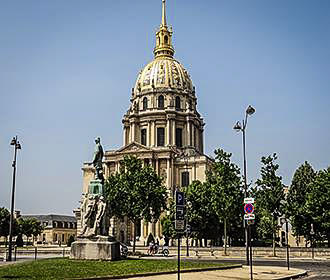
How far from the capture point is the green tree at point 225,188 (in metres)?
54.5

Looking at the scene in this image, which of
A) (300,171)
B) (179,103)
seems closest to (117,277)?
(300,171)

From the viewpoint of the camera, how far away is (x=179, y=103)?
107688mm

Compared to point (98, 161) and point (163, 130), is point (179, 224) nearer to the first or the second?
point (98, 161)

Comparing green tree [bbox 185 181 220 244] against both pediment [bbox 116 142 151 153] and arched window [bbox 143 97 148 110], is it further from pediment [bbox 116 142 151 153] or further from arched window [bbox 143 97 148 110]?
arched window [bbox 143 97 148 110]

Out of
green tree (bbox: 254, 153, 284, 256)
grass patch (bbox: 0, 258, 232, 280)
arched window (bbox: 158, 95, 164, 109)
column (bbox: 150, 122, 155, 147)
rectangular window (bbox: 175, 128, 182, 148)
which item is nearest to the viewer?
grass patch (bbox: 0, 258, 232, 280)

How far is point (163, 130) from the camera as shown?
104188 millimetres

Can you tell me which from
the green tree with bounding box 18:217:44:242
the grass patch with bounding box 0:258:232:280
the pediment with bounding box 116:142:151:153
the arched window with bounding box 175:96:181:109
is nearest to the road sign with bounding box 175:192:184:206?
the grass patch with bounding box 0:258:232:280

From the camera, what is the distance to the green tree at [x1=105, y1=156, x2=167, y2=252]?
5922cm

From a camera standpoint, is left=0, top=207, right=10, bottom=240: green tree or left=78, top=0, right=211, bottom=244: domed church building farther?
left=78, top=0, right=211, bottom=244: domed church building

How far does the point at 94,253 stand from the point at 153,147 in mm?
73468

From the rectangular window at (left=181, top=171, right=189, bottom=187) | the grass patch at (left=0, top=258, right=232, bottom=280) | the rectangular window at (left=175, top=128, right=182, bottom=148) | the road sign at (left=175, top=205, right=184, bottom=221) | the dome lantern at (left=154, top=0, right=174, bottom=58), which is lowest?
the grass patch at (left=0, top=258, right=232, bottom=280)

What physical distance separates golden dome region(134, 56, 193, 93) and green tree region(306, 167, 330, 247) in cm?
5630

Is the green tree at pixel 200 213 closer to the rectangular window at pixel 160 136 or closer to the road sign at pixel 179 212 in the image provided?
the rectangular window at pixel 160 136

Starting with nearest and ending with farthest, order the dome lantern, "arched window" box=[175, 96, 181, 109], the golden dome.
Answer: "arched window" box=[175, 96, 181, 109]
the golden dome
the dome lantern
